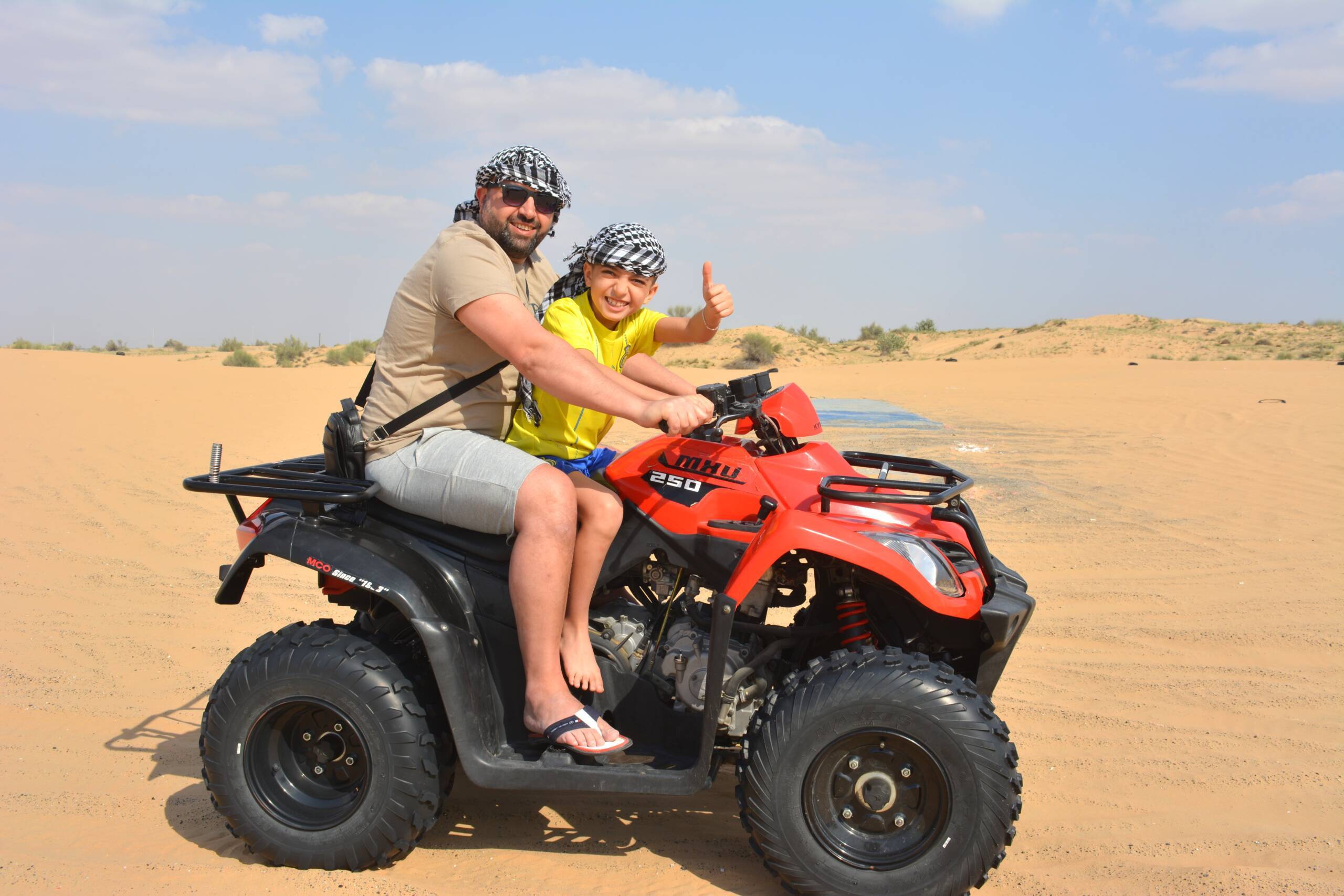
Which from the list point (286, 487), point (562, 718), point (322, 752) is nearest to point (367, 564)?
point (286, 487)

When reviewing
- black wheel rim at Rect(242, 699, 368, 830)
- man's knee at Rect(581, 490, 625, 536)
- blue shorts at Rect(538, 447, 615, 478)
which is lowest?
black wheel rim at Rect(242, 699, 368, 830)

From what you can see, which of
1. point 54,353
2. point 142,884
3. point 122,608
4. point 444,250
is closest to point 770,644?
point 444,250

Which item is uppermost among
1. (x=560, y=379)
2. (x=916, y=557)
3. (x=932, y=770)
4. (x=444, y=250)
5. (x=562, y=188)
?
(x=562, y=188)

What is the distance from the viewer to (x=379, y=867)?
128 inches

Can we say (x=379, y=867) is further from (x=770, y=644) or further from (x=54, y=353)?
(x=54, y=353)

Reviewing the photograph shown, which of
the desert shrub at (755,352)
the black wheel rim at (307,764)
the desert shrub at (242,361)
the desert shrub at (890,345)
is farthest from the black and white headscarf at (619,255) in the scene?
the desert shrub at (890,345)

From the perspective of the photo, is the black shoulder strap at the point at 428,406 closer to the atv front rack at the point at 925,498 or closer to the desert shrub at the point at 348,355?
the atv front rack at the point at 925,498

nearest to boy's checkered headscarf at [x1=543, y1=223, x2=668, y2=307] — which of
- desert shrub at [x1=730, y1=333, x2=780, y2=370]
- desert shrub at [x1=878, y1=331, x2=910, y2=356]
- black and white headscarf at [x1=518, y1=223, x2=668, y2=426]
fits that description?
black and white headscarf at [x1=518, y1=223, x2=668, y2=426]

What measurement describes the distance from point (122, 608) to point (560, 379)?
4.48m

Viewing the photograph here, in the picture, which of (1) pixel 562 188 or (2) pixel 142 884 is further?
(1) pixel 562 188

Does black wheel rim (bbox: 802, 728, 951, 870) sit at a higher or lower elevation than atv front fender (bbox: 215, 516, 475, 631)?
lower

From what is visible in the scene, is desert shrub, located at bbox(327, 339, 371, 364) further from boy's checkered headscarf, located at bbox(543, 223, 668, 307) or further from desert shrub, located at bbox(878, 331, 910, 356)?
boy's checkered headscarf, located at bbox(543, 223, 668, 307)

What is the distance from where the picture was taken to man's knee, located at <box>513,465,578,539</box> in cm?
309

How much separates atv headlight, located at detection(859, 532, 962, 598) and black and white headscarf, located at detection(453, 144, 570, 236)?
1.73m
